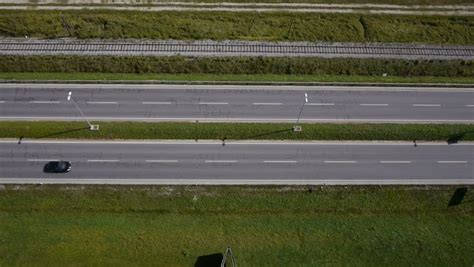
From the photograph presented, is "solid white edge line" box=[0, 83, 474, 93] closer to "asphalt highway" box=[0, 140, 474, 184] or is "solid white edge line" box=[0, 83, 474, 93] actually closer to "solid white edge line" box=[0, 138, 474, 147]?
"solid white edge line" box=[0, 138, 474, 147]

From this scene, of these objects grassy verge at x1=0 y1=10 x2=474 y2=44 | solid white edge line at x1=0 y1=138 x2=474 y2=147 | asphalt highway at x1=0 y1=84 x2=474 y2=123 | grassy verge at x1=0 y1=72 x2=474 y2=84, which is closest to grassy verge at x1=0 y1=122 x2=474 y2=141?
solid white edge line at x1=0 y1=138 x2=474 y2=147

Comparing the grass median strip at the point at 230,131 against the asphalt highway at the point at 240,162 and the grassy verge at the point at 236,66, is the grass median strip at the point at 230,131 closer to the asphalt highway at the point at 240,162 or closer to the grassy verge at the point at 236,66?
the asphalt highway at the point at 240,162

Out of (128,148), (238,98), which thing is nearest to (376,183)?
(238,98)

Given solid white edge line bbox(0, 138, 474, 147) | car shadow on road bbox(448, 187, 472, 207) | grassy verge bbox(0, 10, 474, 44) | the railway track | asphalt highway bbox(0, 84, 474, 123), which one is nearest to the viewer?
car shadow on road bbox(448, 187, 472, 207)

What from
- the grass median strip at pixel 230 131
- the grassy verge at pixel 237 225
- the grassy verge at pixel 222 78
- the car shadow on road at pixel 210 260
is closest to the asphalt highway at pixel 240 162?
the grass median strip at pixel 230 131

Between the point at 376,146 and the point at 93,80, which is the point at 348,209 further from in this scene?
the point at 93,80

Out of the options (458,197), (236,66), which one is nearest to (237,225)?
(236,66)
